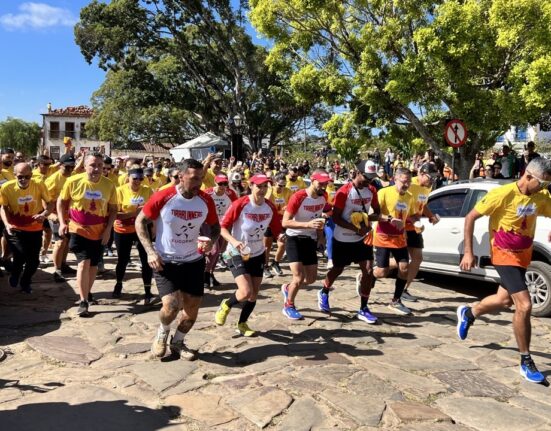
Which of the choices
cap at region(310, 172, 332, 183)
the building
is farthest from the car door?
the building

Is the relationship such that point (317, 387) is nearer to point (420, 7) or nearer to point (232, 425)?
point (232, 425)

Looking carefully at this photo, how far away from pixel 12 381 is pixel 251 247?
2534mm

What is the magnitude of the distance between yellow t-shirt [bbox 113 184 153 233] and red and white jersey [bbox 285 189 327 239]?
238cm

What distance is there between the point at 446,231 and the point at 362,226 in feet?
7.54

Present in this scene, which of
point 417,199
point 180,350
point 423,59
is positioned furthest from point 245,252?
point 423,59

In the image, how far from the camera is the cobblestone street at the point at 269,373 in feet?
12.3

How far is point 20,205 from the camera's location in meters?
7.18

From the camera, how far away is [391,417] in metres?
3.81

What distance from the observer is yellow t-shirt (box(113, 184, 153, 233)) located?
7328mm

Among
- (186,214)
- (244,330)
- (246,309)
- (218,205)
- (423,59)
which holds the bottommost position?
(244,330)

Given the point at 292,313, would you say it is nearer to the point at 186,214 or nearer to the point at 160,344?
the point at 160,344

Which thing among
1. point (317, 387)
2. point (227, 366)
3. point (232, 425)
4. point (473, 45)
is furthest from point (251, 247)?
point (473, 45)

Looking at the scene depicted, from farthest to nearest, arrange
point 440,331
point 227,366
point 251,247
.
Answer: point 440,331 → point 251,247 → point 227,366

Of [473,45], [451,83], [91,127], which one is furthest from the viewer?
[91,127]
